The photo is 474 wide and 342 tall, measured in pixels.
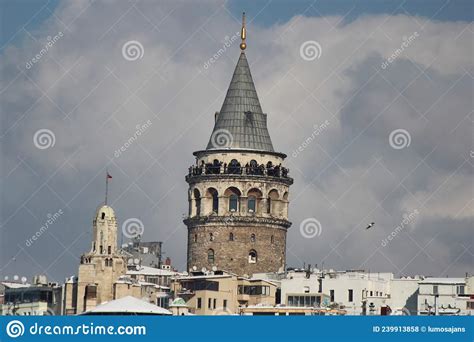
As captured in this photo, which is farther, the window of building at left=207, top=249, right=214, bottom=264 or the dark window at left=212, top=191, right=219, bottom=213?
the dark window at left=212, top=191, right=219, bottom=213

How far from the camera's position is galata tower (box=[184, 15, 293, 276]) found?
516ft

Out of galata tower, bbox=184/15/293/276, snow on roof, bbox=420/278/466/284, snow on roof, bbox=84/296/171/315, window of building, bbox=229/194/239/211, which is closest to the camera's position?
snow on roof, bbox=84/296/171/315

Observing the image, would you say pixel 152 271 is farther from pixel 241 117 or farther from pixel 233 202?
pixel 241 117

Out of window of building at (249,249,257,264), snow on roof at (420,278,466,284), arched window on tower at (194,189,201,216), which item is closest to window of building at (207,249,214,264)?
window of building at (249,249,257,264)

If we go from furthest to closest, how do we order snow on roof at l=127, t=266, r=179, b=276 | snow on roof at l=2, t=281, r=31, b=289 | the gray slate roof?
1. snow on roof at l=127, t=266, r=179, b=276
2. snow on roof at l=2, t=281, r=31, b=289
3. the gray slate roof

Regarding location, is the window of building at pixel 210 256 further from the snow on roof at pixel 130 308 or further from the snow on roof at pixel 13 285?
the snow on roof at pixel 130 308

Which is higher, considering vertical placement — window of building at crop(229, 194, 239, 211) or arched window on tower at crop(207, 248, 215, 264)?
window of building at crop(229, 194, 239, 211)

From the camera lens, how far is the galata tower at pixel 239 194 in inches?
6191

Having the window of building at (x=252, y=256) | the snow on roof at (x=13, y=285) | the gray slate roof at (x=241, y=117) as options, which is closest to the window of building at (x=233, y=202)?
the window of building at (x=252, y=256)

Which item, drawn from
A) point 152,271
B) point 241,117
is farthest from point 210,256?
point 241,117

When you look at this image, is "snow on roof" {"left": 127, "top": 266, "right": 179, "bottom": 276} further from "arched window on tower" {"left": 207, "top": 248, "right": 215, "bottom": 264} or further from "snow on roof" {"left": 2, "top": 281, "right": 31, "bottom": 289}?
"snow on roof" {"left": 2, "top": 281, "right": 31, "bottom": 289}

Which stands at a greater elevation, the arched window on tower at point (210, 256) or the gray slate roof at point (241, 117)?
the gray slate roof at point (241, 117)

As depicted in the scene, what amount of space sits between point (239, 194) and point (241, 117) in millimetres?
5569

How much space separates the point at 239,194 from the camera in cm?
15800
